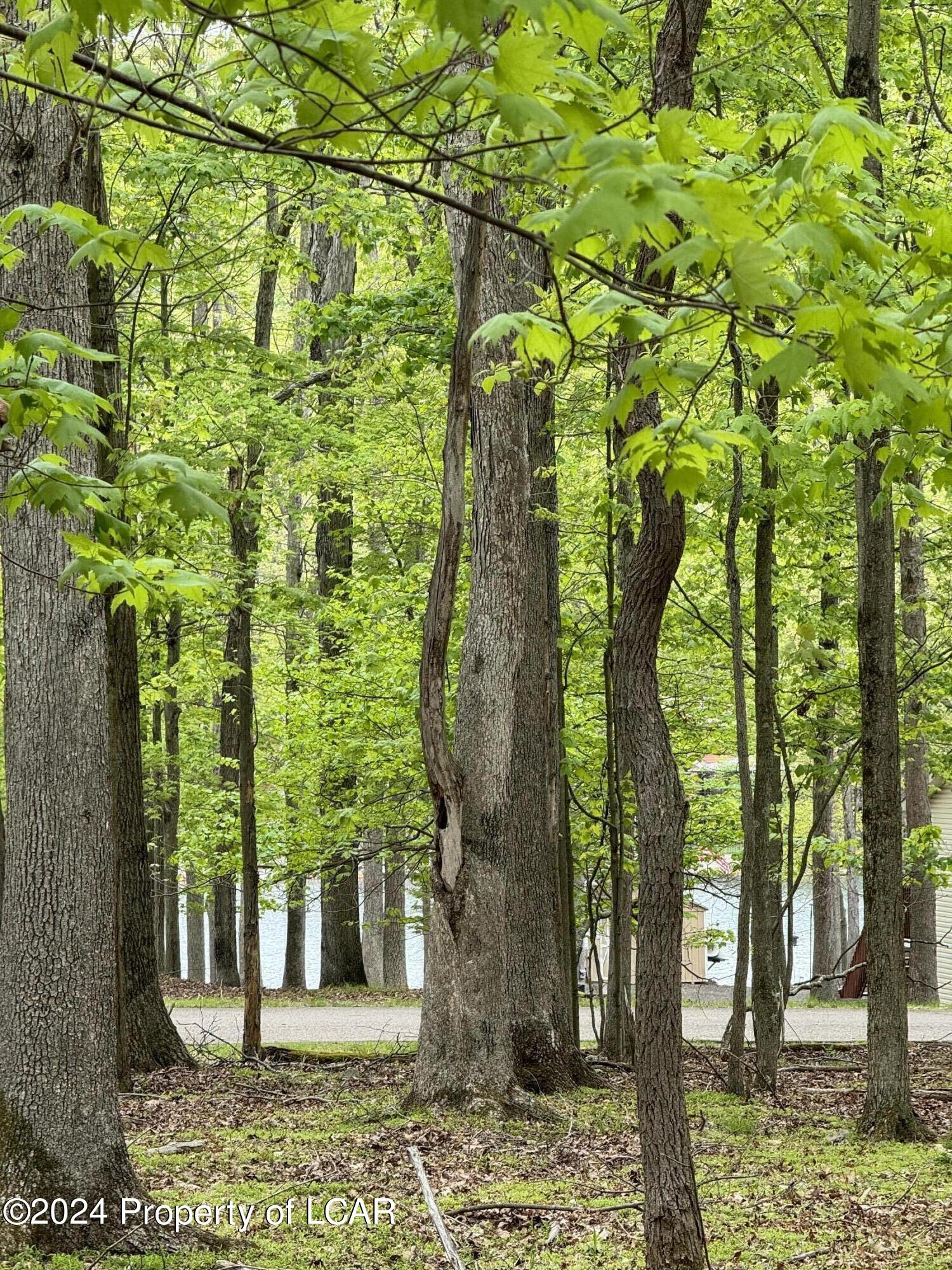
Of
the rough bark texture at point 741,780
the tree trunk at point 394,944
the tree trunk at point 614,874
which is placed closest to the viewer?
the rough bark texture at point 741,780

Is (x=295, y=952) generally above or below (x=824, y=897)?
below

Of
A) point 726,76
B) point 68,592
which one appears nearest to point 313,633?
point 726,76

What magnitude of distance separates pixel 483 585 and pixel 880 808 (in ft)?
10.7

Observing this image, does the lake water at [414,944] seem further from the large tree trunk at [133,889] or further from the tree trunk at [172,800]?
the large tree trunk at [133,889]

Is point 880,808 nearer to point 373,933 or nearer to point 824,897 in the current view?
point 824,897

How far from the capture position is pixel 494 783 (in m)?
8.72

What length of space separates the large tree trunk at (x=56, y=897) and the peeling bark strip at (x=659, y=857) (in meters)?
2.40

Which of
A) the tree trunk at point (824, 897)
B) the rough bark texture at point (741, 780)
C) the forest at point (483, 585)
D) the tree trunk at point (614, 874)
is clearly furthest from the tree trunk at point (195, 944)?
the rough bark texture at point (741, 780)

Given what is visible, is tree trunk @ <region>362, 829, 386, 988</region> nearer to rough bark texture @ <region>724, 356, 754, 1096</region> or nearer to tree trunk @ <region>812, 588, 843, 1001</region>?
tree trunk @ <region>812, 588, 843, 1001</region>

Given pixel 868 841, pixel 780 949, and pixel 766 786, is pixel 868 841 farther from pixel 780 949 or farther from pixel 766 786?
pixel 780 949

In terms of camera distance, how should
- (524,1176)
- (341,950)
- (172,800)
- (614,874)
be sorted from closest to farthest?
A: (524,1176) → (614,874) → (341,950) → (172,800)

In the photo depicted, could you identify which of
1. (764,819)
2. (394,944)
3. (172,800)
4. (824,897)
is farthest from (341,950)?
(764,819)

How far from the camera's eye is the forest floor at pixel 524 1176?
5.36 meters

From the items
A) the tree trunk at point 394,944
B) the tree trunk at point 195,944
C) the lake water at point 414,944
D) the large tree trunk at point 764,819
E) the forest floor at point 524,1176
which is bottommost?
the lake water at point 414,944
